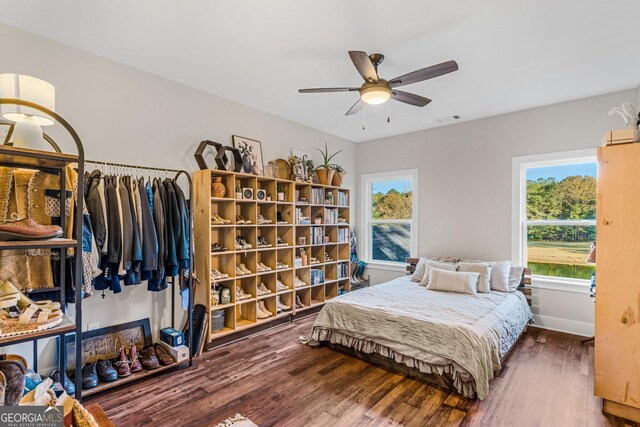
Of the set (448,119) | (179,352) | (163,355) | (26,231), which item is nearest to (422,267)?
(448,119)

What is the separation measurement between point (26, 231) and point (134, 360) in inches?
63.7

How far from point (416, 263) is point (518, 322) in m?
1.67

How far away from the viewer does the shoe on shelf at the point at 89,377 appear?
239 centimetres

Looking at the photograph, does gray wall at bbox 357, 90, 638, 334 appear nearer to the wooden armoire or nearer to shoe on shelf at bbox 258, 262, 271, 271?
the wooden armoire

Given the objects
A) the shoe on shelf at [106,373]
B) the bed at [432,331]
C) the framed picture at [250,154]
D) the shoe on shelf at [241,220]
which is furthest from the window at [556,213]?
the shoe on shelf at [106,373]

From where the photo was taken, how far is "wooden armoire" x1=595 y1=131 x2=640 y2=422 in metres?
2.20

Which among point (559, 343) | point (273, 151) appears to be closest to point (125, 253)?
point (273, 151)

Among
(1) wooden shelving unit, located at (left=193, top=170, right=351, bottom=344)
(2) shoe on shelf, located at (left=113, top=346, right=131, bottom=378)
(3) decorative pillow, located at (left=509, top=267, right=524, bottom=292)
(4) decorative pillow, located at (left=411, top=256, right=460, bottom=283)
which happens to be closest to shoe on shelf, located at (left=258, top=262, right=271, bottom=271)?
(1) wooden shelving unit, located at (left=193, top=170, right=351, bottom=344)

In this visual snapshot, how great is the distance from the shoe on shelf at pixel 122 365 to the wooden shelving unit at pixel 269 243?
0.79m

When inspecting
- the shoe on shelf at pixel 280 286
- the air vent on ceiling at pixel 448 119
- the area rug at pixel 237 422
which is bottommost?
the area rug at pixel 237 422

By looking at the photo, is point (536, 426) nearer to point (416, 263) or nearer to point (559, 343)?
point (559, 343)

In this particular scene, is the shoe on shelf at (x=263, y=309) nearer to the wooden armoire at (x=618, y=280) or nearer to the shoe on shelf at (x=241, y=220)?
the shoe on shelf at (x=241, y=220)

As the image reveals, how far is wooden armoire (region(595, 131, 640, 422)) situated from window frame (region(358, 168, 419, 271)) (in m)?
2.86

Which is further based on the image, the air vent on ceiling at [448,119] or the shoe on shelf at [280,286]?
the air vent on ceiling at [448,119]
